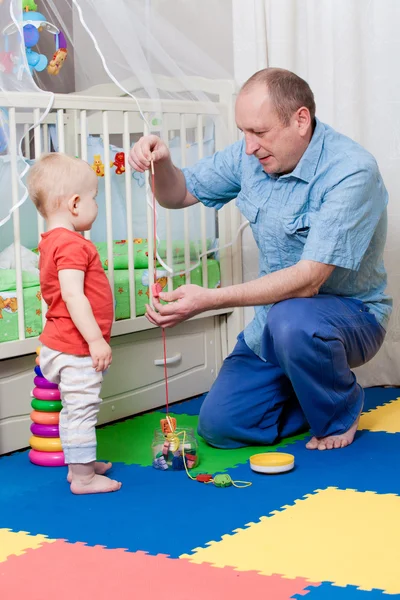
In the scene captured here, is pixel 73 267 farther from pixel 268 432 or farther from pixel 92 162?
pixel 92 162

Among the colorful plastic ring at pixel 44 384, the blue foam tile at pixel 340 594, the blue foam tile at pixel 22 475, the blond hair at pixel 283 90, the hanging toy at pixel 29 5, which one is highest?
the hanging toy at pixel 29 5

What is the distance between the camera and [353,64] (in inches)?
107

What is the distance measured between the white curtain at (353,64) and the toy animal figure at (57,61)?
596mm

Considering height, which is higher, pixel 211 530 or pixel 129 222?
pixel 129 222

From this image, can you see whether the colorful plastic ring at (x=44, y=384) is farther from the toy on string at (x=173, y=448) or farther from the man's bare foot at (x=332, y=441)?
the man's bare foot at (x=332, y=441)

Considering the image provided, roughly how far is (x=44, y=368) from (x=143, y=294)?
2.18 feet

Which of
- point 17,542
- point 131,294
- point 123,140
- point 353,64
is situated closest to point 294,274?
point 131,294

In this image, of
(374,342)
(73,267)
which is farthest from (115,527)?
(374,342)

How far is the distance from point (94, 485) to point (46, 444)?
0.27 meters

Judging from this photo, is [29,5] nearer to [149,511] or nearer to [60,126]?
[60,126]

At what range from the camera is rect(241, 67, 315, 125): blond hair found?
203 cm

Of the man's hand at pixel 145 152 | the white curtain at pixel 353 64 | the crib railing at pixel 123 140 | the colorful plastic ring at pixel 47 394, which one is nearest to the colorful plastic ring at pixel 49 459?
the colorful plastic ring at pixel 47 394

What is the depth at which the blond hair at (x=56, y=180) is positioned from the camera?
6.20 feet

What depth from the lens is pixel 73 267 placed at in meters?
1.87
